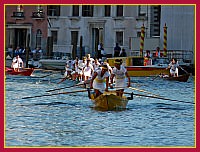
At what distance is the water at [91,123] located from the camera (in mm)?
12305

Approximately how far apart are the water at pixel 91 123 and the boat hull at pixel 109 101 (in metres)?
0.18

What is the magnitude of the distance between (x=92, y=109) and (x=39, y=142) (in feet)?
17.4

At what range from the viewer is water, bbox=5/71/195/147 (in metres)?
12.3

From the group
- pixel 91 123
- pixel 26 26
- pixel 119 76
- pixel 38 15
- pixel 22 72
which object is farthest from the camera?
pixel 26 26

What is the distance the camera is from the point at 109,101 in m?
16.5

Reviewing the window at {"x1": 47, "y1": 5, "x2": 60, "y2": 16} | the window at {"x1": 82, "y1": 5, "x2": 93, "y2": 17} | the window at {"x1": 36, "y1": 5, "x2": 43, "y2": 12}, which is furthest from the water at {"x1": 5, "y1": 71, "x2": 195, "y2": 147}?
the window at {"x1": 36, "y1": 5, "x2": 43, "y2": 12}

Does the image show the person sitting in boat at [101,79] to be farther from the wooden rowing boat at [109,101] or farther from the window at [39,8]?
the window at [39,8]

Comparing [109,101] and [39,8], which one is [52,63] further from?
[109,101]

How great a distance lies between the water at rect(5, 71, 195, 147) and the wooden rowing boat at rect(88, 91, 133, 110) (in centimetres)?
18

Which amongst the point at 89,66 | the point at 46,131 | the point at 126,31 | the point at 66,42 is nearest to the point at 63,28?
the point at 66,42

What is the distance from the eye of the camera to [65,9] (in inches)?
1781

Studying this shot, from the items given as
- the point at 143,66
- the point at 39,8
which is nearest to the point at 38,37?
the point at 39,8

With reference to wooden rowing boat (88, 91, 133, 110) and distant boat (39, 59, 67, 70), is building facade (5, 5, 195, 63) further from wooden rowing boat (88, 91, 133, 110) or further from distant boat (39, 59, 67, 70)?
wooden rowing boat (88, 91, 133, 110)

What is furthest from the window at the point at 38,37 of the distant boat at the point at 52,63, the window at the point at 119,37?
the distant boat at the point at 52,63
